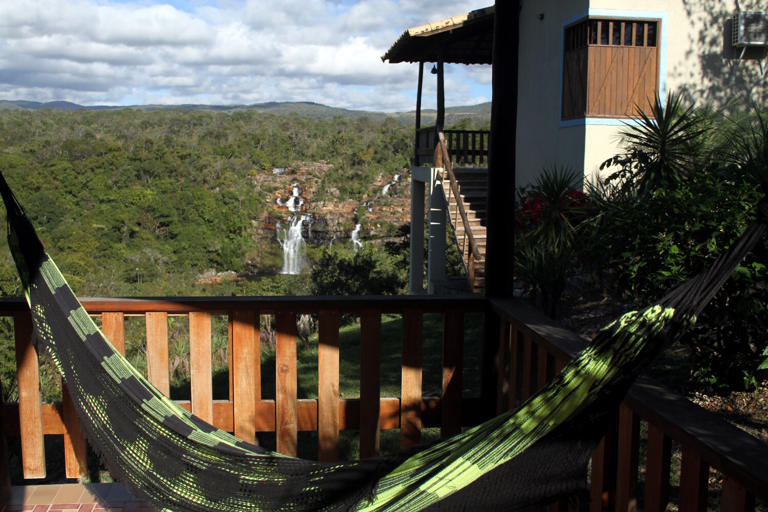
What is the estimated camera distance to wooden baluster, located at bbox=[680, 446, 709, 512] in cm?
112

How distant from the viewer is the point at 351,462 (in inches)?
57.3

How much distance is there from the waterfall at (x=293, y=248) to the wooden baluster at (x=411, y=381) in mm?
19275

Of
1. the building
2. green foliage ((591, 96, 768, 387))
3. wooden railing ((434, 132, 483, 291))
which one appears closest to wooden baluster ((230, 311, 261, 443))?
green foliage ((591, 96, 768, 387))

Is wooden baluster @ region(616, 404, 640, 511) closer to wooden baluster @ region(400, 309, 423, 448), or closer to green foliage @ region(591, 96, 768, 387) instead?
wooden baluster @ region(400, 309, 423, 448)

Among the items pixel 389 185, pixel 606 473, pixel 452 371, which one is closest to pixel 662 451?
pixel 606 473

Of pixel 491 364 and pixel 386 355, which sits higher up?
pixel 491 364

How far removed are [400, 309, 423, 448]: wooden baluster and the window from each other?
531 cm

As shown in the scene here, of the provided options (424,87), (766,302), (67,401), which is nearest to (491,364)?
(67,401)

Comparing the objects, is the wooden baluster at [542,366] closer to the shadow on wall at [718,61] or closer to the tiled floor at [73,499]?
the tiled floor at [73,499]

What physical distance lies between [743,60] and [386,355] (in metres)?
4.72

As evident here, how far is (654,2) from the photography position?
7055mm

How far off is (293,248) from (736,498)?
2230 cm

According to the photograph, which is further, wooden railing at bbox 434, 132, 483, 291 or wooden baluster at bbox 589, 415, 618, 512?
wooden railing at bbox 434, 132, 483, 291

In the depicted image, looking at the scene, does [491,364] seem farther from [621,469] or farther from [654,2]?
[654,2]
